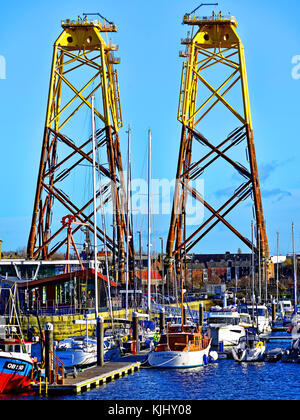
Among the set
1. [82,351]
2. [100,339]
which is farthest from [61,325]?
[100,339]

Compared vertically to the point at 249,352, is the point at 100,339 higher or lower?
higher

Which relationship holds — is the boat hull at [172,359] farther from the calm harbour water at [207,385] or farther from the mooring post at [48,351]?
the mooring post at [48,351]

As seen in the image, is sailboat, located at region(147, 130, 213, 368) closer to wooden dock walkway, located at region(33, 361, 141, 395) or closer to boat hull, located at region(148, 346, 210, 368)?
boat hull, located at region(148, 346, 210, 368)

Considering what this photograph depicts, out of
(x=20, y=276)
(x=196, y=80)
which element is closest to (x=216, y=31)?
(x=196, y=80)

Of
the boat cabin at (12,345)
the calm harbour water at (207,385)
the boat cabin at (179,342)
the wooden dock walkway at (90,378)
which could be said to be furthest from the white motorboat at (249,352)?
the boat cabin at (12,345)

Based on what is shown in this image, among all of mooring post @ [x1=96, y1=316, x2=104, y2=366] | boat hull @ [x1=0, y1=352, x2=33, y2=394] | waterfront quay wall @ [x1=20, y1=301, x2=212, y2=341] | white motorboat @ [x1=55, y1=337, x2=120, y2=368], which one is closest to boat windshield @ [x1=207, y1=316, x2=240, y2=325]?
waterfront quay wall @ [x1=20, y1=301, x2=212, y2=341]

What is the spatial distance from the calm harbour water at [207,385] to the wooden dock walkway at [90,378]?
253 millimetres

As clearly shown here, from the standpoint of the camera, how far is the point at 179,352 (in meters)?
36.5

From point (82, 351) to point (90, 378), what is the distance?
17.9 feet

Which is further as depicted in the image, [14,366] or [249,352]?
[249,352]

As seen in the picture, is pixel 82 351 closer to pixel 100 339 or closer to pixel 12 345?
pixel 100 339

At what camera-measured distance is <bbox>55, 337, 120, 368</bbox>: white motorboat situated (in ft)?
120

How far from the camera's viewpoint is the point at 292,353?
132 ft
